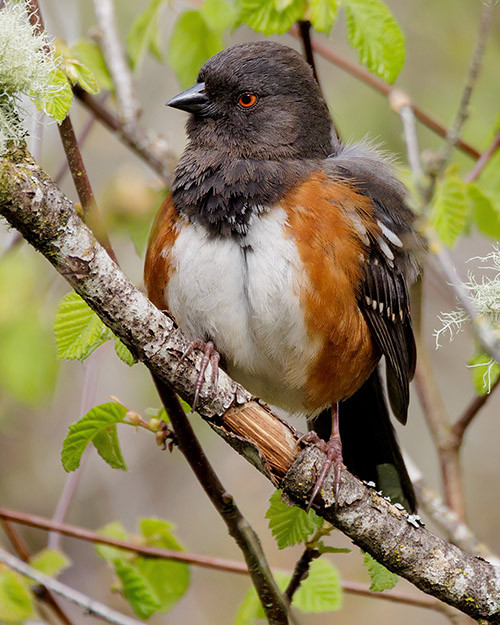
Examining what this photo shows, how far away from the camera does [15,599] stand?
2047mm

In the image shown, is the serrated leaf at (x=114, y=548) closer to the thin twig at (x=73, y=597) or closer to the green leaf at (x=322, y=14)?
the thin twig at (x=73, y=597)

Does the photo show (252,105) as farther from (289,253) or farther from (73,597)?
(73,597)

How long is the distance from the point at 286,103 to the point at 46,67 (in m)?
1.12

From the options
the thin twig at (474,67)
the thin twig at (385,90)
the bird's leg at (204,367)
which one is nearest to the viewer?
the bird's leg at (204,367)

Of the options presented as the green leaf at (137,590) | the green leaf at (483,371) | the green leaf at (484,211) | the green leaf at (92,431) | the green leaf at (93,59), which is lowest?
the green leaf at (137,590)

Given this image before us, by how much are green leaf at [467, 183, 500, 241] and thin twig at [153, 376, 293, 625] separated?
101cm

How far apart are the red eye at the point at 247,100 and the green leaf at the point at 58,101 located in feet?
3.17

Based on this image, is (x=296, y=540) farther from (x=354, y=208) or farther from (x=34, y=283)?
(x=34, y=283)

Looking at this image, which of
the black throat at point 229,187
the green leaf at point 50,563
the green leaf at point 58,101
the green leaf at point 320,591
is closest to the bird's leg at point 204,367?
the black throat at point 229,187

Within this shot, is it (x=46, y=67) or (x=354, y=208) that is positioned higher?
(x=354, y=208)

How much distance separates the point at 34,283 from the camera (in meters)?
2.59

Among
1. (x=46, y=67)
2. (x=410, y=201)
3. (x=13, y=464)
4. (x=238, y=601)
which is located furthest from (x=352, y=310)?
(x=238, y=601)

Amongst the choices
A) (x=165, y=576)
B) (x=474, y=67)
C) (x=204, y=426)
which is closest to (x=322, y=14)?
(x=474, y=67)

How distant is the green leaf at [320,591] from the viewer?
2.12 m
